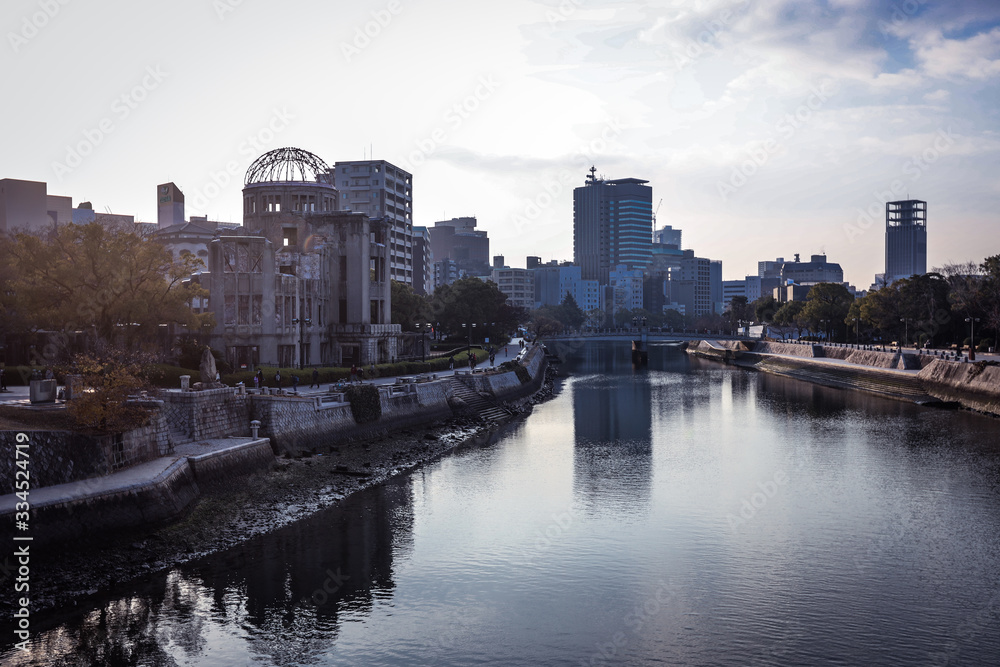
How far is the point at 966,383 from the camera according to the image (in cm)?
7350

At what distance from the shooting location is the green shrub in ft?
176

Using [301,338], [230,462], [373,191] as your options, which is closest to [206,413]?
[230,462]

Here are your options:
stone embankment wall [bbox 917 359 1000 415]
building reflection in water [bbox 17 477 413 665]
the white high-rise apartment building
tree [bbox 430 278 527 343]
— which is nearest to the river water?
building reflection in water [bbox 17 477 413 665]

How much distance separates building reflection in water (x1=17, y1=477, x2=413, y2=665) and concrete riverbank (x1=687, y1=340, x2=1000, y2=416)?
61526mm

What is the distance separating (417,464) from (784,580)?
26.2 meters

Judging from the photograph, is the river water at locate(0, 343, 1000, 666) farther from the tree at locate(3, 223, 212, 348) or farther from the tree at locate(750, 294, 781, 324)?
the tree at locate(750, 294, 781, 324)

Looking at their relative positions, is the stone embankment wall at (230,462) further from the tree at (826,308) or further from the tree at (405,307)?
the tree at (826,308)

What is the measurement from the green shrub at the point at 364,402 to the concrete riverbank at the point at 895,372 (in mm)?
54309

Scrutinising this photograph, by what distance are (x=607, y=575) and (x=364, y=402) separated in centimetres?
2866

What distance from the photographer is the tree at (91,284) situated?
47125mm

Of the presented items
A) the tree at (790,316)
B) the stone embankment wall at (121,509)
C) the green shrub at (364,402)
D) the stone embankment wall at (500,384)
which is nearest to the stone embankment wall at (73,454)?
the stone embankment wall at (121,509)

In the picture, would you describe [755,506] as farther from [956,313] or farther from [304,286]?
[956,313]

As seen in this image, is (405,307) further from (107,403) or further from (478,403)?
(107,403)

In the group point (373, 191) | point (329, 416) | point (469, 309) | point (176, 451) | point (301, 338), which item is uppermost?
point (373, 191)
